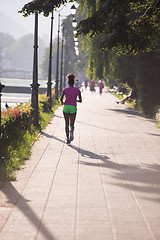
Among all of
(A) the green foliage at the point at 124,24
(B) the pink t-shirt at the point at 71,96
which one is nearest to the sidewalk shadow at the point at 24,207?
(A) the green foliage at the point at 124,24

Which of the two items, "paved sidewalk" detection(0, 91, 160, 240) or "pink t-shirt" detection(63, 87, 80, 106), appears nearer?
"paved sidewalk" detection(0, 91, 160, 240)

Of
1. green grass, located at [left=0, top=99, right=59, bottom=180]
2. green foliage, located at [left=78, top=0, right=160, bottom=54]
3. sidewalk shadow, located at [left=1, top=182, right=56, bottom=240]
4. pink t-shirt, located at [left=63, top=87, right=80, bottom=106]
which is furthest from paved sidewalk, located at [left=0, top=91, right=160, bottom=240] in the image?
green foliage, located at [left=78, top=0, right=160, bottom=54]

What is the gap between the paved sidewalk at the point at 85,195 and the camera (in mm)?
4812

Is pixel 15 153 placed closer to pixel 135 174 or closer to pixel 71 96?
pixel 135 174

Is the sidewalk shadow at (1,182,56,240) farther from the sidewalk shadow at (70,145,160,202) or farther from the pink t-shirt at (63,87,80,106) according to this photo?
the pink t-shirt at (63,87,80,106)

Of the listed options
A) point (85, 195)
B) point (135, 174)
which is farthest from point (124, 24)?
point (85, 195)

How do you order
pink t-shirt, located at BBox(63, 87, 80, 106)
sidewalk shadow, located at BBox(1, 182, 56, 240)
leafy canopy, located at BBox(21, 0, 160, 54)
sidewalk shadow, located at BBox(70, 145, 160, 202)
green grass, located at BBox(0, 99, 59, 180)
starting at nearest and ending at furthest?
1. sidewalk shadow, located at BBox(1, 182, 56, 240)
2. sidewalk shadow, located at BBox(70, 145, 160, 202)
3. green grass, located at BBox(0, 99, 59, 180)
4. leafy canopy, located at BBox(21, 0, 160, 54)
5. pink t-shirt, located at BBox(63, 87, 80, 106)

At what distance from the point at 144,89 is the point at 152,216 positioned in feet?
57.6

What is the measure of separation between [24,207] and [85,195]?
101cm

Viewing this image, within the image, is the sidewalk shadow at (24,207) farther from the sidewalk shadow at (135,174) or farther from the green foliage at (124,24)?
the green foliage at (124,24)

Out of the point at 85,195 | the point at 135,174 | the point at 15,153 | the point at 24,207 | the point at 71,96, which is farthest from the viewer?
the point at 71,96

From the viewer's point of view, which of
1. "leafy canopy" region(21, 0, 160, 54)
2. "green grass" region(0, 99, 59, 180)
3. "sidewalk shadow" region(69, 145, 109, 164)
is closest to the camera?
"green grass" region(0, 99, 59, 180)

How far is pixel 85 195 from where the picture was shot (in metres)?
6.29

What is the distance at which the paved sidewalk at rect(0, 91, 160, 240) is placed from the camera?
15.8 feet
